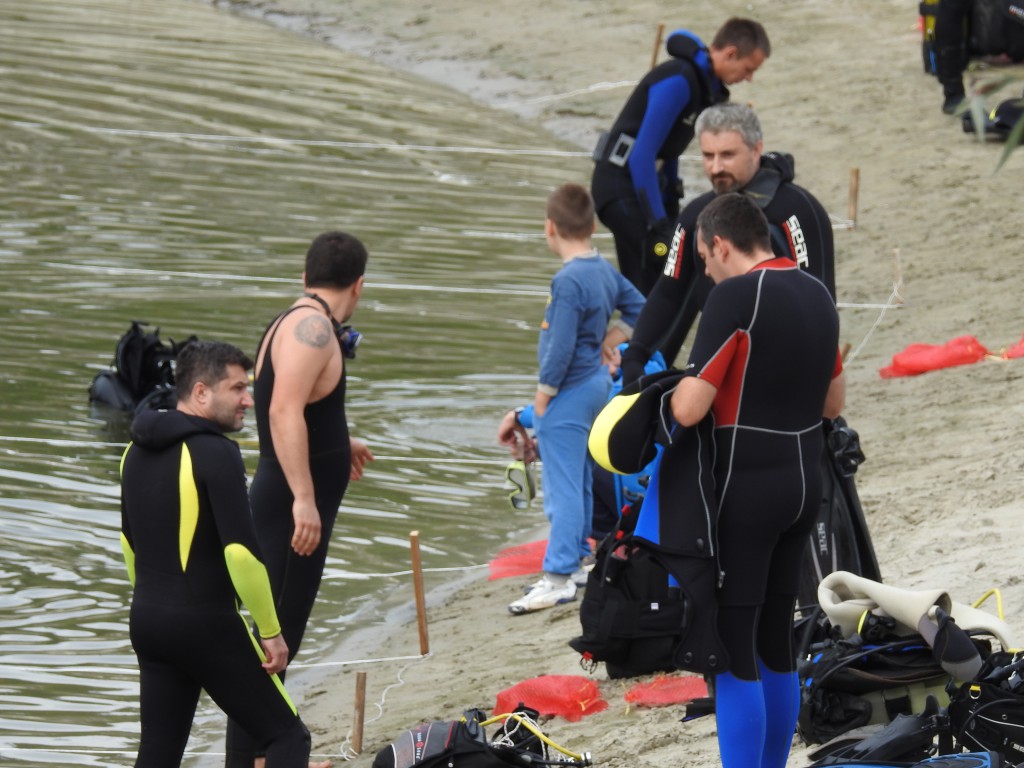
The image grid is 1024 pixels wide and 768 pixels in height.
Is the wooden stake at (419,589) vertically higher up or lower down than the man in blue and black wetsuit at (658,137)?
lower down

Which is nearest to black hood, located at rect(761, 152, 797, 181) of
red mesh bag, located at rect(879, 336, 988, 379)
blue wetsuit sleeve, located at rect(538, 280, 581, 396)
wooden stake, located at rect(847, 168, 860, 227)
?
blue wetsuit sleeve, located at rect(538, 280, 581, 396)

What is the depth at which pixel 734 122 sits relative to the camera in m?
5.79

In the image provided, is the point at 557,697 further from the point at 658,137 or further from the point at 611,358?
the point at 658,137

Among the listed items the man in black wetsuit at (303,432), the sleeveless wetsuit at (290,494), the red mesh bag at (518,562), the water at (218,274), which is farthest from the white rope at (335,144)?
the sleeveless wetsuit at (290,494)

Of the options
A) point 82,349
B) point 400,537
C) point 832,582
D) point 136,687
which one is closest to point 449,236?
point 82,349

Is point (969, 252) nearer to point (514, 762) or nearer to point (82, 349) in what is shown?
point (82, 349)

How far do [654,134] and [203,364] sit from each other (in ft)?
12.4

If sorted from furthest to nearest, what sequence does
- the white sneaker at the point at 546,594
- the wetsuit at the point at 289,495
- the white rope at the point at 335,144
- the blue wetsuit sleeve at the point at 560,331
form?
the white rope at the point at 335,144
the white sneaker at the point at 546,594
the blue wetsuit sleeve at the point at 560,331
the wetsuit at the point at 289,495

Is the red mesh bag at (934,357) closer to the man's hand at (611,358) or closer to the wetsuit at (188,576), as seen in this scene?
the man's hand at (611,358)

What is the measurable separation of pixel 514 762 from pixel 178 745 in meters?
0.94

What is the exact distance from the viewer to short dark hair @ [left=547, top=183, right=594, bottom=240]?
6887mm

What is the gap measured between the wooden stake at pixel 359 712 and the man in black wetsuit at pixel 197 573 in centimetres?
100

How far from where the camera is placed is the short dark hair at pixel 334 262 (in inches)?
221

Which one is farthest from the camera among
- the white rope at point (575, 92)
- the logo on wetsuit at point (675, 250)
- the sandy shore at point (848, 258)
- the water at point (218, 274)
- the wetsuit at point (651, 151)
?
the white rope at point (575, 92)
